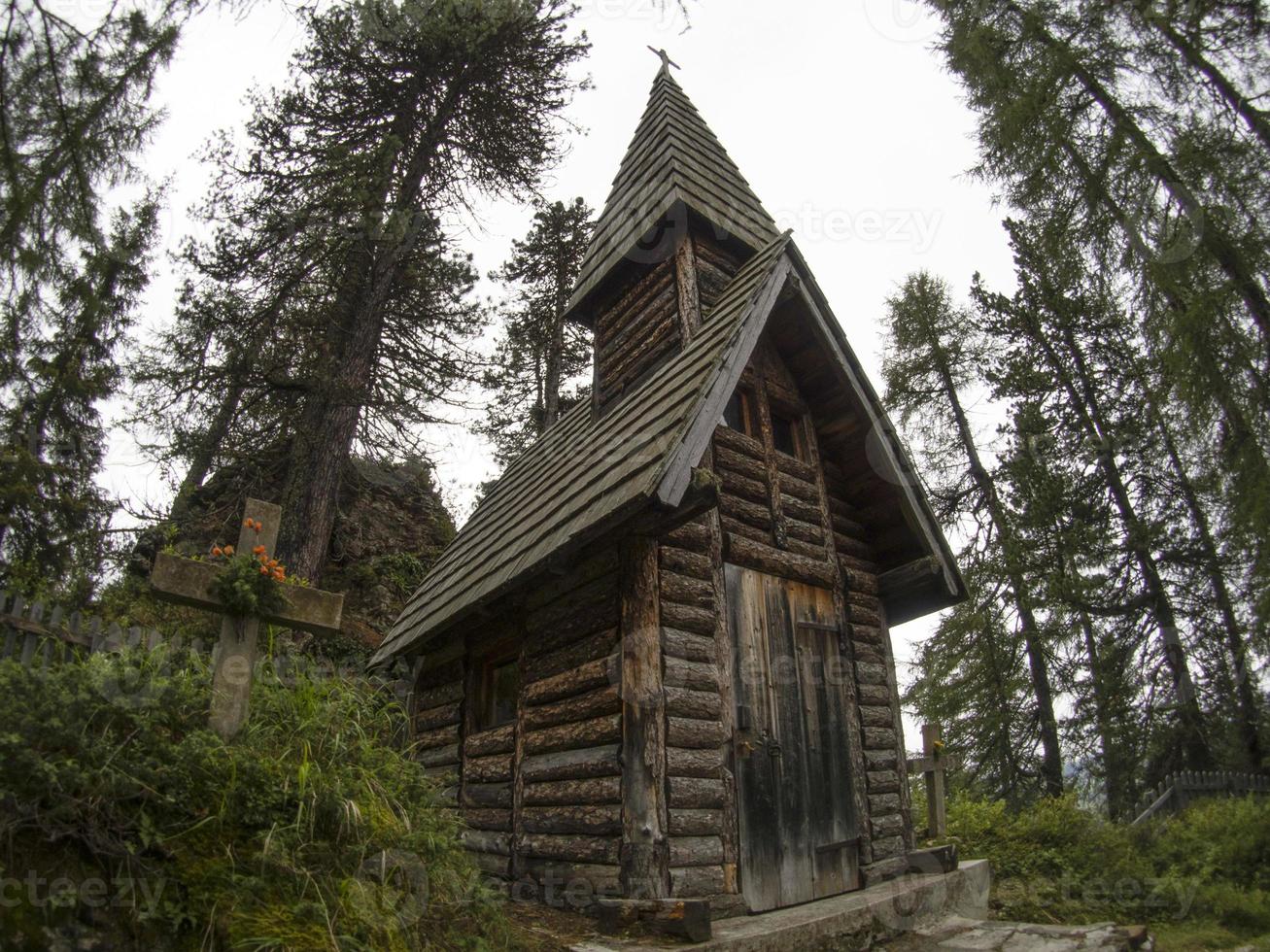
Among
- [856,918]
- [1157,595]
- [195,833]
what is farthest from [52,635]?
[1157,595]

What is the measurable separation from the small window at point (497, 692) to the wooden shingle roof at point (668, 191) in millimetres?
5473

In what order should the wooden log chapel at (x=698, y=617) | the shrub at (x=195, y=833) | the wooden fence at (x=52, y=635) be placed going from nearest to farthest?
1. the shrub at (x=195, y=833)
2. the wooden log chapel at (x=698, y=617)
3. the wooden fence at (x=52, y=635)

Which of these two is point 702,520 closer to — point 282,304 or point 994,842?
point 994,842

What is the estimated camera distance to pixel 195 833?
3.43 m

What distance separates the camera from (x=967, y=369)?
1762 cm

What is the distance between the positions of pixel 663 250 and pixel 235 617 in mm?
6963

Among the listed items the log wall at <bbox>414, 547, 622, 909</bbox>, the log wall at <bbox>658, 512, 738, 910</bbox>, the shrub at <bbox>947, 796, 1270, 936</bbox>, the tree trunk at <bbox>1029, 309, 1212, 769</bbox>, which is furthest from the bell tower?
the tree trunk at <bbox>1029, 309, 1212, 769</bbox>

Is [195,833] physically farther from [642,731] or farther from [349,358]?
[349,358]

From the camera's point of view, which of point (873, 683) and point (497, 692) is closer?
point (873, 683)

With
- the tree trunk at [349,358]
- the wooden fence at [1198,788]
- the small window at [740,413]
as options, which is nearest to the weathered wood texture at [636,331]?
Answer: the small window at [740,413]

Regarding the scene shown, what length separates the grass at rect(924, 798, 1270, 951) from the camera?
7816 millimetres

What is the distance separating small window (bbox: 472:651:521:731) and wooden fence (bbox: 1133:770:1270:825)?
1223 cm

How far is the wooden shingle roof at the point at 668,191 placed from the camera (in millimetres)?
9250

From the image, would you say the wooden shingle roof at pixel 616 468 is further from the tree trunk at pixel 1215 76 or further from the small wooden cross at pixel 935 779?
the tree trunk at pixel 1215 76
